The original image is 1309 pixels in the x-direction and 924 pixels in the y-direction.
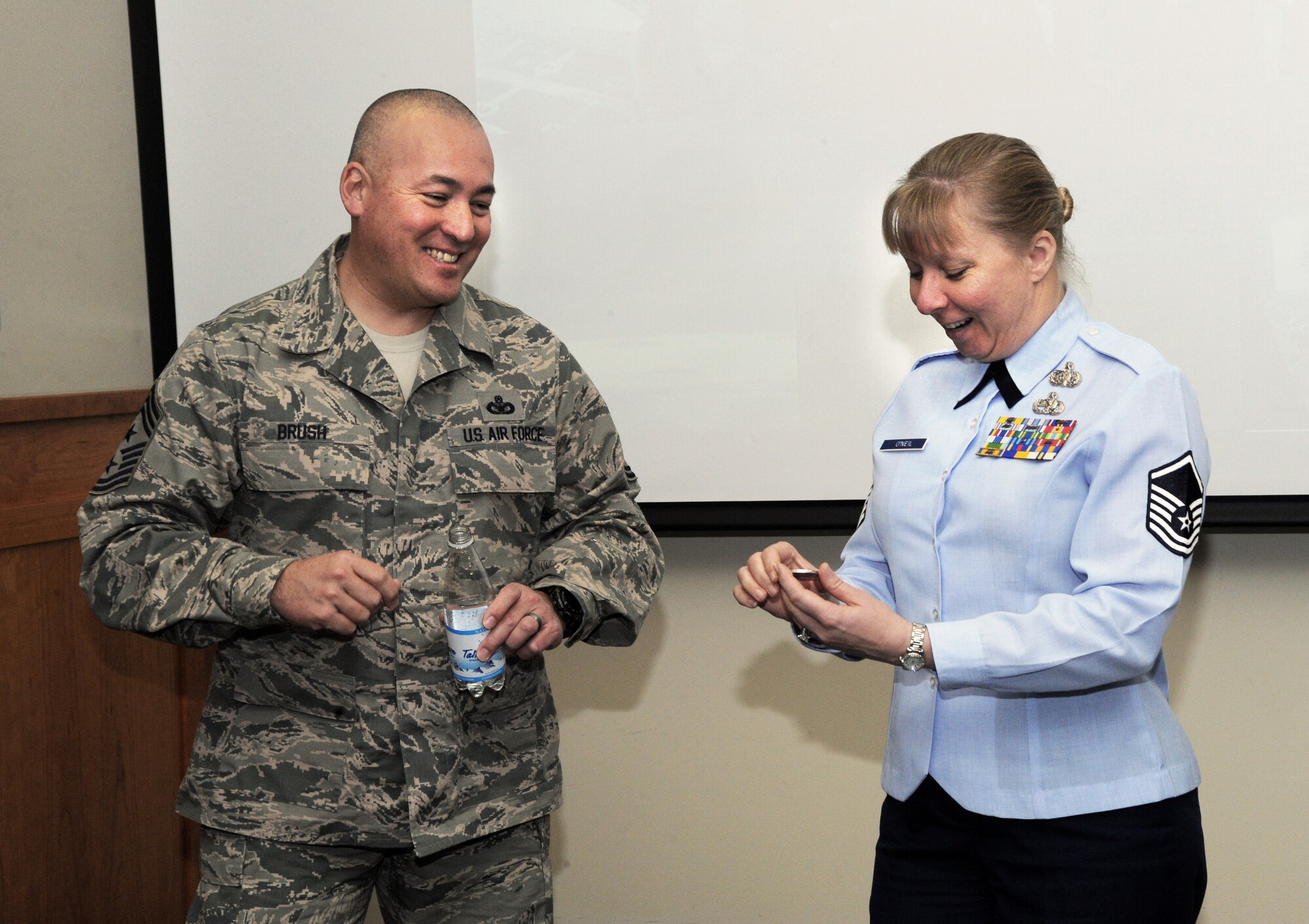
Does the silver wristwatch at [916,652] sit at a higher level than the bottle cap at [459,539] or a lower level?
lower

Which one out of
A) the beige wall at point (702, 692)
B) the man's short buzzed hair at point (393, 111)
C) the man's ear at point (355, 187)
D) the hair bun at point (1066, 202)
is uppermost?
the man's short buzzed hair at point (393, 111)

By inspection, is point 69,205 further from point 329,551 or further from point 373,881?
point 373,881

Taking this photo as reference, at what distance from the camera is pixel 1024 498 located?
1326 millimetres

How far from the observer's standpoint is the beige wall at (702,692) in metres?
2.38

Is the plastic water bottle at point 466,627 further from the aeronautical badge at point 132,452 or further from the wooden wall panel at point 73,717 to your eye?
the wooden wall panel at point 73,717

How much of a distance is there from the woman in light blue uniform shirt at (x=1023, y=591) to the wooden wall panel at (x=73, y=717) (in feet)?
5.02

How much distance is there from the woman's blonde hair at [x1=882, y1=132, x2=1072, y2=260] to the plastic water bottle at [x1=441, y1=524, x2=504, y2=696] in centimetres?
75

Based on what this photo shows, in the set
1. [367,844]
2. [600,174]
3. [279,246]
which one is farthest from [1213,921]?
[279,246]

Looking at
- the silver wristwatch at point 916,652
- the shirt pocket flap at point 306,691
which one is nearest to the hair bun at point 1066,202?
the silver wristwatch at point 916,652

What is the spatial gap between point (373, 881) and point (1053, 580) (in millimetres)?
1115

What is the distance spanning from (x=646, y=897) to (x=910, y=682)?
1.49 m

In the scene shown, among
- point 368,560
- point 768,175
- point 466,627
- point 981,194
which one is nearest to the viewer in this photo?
point 981,194

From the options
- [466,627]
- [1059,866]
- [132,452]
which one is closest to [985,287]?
[1059,866]

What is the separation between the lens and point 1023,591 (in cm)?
134
